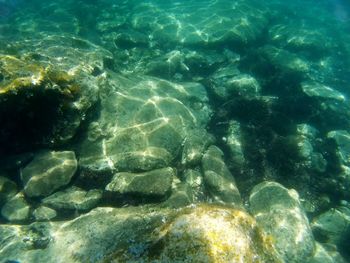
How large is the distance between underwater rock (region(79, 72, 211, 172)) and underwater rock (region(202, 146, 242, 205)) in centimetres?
80

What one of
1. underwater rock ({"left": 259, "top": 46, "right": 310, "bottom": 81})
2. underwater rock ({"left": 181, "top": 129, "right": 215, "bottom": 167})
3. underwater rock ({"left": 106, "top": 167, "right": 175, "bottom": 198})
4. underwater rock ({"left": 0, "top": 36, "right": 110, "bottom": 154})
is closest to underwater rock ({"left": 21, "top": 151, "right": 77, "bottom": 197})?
underwater rock ({"left": 0, "top": 36, "right": 110, "bottom": 154})

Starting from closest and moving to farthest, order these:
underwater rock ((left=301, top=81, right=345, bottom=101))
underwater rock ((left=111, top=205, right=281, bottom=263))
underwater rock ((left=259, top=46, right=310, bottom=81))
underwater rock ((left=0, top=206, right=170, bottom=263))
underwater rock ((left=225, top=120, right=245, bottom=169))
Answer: underwater rock ((left=111, top=205, right=281, bottom=263))
underwater rock ((left=0, top=206, right=170, bottom=263))
underwater rock ((left=225, top=120, right=245, bottom=169))
underwater rock ((left=301, top=81, right=345, bottom=101))
underwater rock ((left=259, top=46, right=310, bottom=81))

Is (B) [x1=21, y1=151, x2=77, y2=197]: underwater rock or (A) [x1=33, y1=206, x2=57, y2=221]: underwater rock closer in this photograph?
(A) [x1=33, y1=206, x2=57, y2=221]: underwater rock

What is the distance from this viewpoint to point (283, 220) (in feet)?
18.4

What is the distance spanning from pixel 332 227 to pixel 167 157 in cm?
393

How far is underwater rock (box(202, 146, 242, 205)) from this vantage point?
19.4 feet

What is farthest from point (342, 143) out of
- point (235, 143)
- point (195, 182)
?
point (195, 182)

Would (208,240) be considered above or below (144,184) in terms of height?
above

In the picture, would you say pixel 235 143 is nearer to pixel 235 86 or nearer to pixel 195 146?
pixel 195 146

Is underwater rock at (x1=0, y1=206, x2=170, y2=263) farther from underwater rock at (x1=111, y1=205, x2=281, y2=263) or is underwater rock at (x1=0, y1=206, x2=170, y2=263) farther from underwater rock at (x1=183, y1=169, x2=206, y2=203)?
underwater rock at (x1=183, y1=169, x2=206, y2=203)

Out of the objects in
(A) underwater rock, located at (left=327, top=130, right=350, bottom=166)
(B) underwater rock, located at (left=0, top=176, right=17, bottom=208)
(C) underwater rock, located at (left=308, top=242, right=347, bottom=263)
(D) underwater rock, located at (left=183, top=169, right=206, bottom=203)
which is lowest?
(A) underwater rock, located at (left=327, top=130, right=350, bottom=166)

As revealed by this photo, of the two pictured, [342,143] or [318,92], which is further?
[318,92]

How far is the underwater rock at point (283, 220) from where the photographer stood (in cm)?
527

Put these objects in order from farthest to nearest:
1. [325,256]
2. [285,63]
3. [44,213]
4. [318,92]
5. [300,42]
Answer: [300,42] < [285,63] < [318,92] < [325,256] < [44,213]
